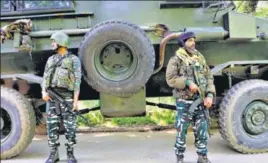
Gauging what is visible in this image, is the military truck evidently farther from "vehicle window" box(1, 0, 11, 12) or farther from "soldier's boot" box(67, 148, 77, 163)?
"soldier's boot" box(67, 148, 77, 163)

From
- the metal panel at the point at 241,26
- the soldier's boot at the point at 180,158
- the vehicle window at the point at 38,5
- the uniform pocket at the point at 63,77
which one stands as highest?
the vehicle window at the point at 38,5

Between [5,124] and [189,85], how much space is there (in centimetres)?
269

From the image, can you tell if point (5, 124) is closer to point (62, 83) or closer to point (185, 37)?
point (62, 83)

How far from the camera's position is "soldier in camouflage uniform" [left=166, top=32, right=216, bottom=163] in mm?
5340

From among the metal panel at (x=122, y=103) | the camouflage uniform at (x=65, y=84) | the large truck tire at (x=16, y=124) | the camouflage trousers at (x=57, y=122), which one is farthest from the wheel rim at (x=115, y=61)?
the large truck tire at (x=16, y=124)

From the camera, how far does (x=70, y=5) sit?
6719 millimetres

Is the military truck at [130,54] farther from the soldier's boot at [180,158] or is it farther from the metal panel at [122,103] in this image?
the soldier's boot at [180,158]

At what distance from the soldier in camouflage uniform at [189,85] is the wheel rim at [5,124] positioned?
7.81ft

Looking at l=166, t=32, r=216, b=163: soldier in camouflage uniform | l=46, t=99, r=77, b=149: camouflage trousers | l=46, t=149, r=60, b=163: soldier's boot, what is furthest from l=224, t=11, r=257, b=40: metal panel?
l=46, t=149, r=60, b=163: soldier's boot

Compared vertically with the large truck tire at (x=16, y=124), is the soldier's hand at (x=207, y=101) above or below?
above

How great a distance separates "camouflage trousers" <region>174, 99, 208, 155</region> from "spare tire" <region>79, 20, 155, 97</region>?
0.84 m

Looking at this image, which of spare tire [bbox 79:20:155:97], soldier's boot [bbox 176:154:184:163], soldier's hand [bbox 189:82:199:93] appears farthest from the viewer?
spare tire [bbox 79:20:155:97]

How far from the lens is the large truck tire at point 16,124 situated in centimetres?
606

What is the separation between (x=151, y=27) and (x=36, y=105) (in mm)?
2036
